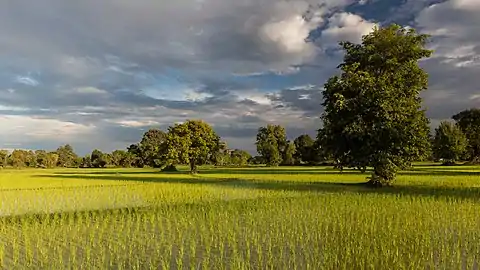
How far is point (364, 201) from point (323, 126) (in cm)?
1235

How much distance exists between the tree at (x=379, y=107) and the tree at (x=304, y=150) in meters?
66.2

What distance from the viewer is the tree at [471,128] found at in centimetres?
7825

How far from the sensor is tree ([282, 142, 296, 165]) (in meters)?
109

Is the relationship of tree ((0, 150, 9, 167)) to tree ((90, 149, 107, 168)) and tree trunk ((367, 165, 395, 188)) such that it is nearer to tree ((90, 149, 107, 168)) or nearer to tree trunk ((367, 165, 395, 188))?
tree ((90, 149, 107, 168))

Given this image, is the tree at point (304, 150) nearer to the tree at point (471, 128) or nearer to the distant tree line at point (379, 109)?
the tree at point (471, 128)

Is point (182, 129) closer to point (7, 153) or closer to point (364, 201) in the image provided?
point (364, 201)

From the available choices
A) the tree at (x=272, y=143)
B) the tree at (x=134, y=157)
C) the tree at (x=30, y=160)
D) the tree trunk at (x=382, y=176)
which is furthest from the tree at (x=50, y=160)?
the tree trunk at (x=382, y=176)

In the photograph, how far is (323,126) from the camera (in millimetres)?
30625

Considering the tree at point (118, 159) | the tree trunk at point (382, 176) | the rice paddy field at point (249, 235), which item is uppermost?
the tree at point (118, 159)

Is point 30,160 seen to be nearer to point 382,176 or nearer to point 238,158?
point 238,158

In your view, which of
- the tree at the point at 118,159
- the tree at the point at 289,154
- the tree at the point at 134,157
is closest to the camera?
the tree at the point at 289,154

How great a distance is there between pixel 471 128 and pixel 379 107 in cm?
6403

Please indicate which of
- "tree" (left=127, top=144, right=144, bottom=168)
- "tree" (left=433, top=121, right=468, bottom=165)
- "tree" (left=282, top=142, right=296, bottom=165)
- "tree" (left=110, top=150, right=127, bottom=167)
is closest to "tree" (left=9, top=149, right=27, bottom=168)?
"tree" (left=110, top=150, right=127, bottom=167)

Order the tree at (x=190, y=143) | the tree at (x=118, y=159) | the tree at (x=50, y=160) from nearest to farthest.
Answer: the tree at (x=190, y=143) < the tree at (x=118, y=159) < the tree at (x=50, y=160)
